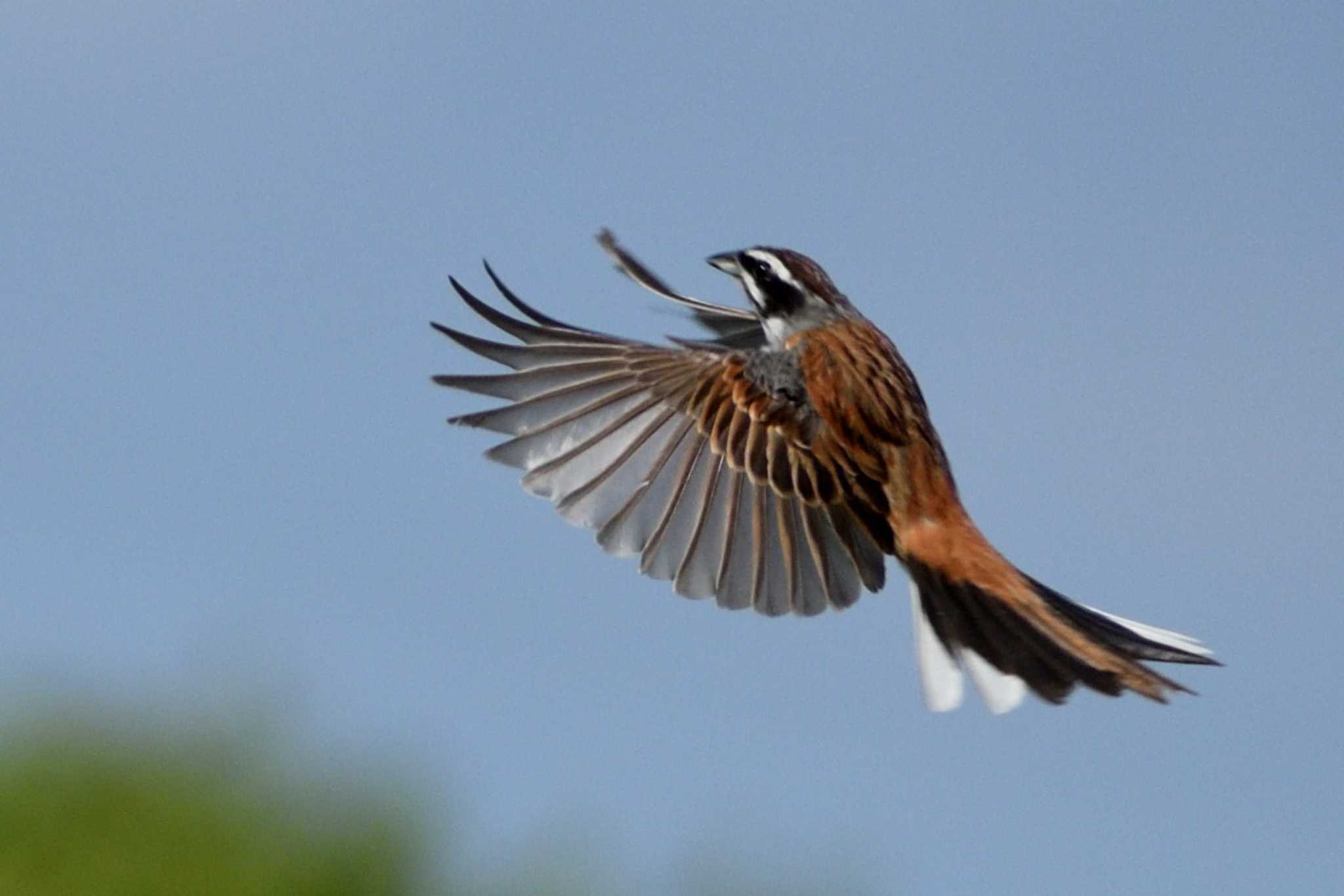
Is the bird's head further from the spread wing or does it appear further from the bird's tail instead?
the bird's tail

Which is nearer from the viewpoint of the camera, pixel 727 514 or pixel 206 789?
pixel 727 514

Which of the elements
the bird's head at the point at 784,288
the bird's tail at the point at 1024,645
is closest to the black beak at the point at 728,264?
the bird's head at the point at 784,288

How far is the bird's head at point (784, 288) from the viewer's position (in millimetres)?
5574

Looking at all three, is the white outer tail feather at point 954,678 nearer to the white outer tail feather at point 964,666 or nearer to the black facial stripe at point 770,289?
the white outer tail feather at point 964,666

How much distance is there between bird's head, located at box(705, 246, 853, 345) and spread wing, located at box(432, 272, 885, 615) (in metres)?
0.18

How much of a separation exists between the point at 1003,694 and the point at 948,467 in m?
0.97

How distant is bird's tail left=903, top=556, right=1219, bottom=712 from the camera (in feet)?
15.4

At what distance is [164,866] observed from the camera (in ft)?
49.1

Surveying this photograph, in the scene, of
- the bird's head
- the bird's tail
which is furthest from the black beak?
the bird's tail

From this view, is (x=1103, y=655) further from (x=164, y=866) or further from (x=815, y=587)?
(x=164, y=866)

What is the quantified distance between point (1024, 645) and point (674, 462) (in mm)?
1423

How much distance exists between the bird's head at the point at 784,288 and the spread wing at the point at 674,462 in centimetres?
18

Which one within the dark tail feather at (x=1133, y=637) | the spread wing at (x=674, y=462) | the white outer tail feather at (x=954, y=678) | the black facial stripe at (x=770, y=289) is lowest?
the white outer tail feather at (x=954, y=678)

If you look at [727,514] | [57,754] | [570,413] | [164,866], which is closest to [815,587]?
[727,514]
